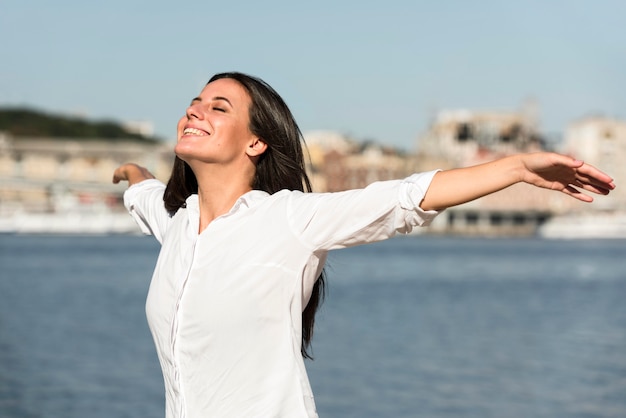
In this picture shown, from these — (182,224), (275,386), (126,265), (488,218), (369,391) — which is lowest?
(488,218)

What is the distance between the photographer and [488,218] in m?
78.6

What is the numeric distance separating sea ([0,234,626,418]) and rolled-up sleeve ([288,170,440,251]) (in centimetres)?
219

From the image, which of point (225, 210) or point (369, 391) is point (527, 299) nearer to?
point (369, 391)

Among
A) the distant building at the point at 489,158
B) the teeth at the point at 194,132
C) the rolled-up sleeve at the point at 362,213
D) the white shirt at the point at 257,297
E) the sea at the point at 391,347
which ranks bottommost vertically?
the distant building at the point at 489,158

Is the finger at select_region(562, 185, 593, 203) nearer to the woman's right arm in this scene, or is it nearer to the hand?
the hand

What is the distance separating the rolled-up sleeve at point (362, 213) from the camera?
4.85ft

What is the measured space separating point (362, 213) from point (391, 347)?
12.2 metres

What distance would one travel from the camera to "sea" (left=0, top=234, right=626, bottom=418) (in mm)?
8766

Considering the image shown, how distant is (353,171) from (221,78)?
258 ft

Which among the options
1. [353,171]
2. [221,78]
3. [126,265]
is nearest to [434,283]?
[126,265]

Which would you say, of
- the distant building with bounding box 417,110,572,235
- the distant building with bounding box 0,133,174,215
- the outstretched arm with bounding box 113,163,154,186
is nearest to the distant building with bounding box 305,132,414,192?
the distant building with bounding box 417,110,572,235

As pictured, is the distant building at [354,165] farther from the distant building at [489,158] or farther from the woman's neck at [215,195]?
the woman's neck at [215,195]

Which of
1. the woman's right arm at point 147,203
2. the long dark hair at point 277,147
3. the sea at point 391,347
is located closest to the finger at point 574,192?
the long dark hair at point 277,147

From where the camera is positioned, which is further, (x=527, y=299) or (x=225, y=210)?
(x=527, y=299)
